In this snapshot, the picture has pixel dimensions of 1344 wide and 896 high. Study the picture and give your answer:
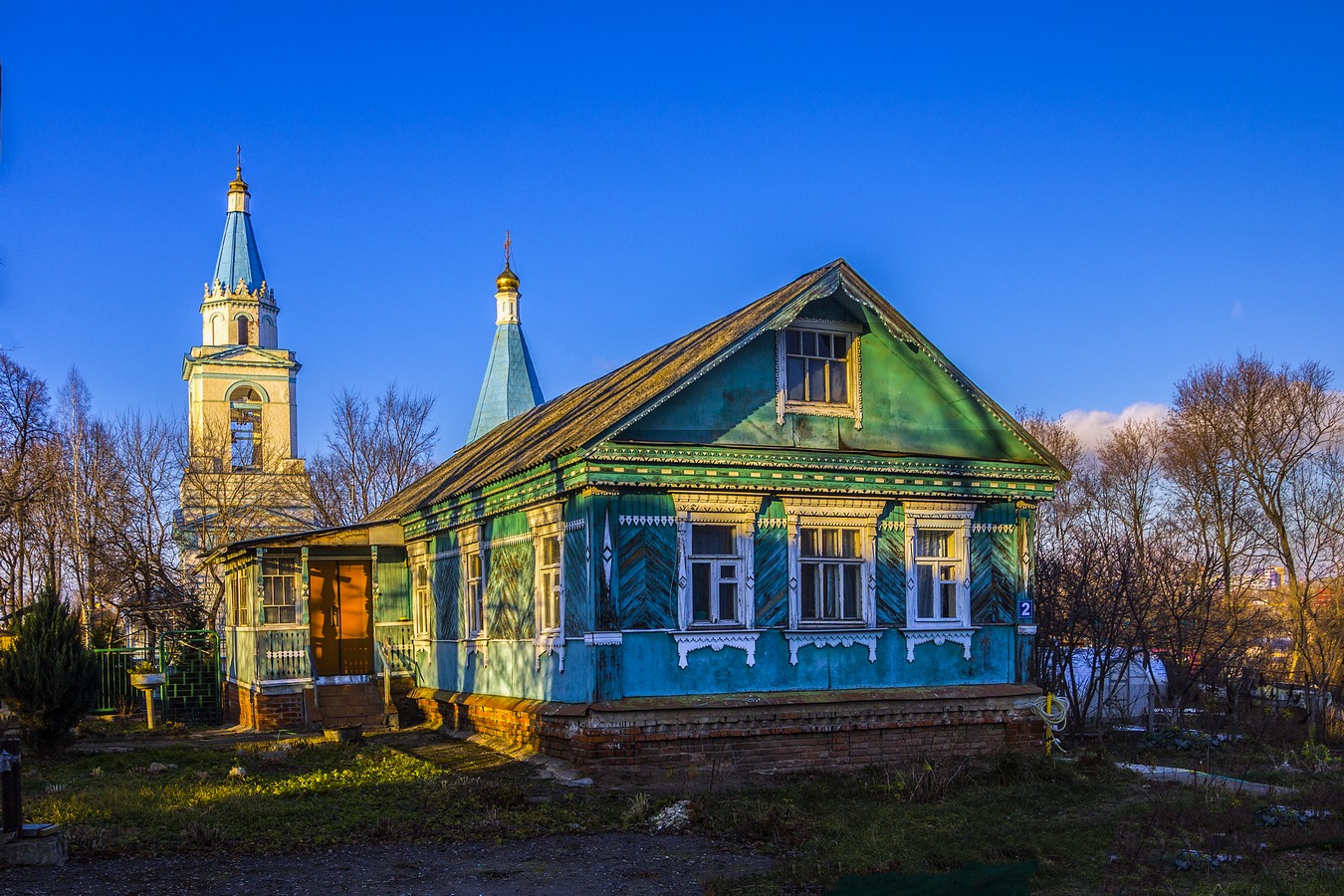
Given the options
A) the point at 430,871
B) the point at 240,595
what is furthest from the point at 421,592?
the point at 430,871

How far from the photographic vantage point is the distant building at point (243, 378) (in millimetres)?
39781

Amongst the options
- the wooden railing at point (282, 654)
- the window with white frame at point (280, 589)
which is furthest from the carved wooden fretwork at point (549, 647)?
the window with white frame at point (280, 589)

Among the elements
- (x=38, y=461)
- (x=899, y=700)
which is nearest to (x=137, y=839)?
(x=899, y=700)

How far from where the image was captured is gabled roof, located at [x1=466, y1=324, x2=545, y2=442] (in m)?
37.6

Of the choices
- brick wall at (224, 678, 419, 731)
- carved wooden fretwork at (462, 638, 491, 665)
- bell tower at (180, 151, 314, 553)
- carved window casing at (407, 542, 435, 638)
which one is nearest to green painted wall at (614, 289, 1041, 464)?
carved wooden fretwork at (462, 638, 491, 665)

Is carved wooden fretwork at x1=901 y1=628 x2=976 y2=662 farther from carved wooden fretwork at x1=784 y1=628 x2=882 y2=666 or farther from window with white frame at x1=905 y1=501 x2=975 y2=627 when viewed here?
carved wooden fretwork at x1=784 y1=628 x2=882 y2=666

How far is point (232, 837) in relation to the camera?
35.8 feet

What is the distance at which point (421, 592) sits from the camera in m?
22.0

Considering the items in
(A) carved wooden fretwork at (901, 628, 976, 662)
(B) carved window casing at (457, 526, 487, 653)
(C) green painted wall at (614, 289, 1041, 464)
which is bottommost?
(A) carved wooden fretwork at (901, 628, 976, 662)

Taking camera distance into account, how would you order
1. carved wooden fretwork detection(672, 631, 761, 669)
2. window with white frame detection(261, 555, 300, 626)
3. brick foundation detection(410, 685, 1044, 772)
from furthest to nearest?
window with white frame detection(261, 555, 300, 626)
carved wooden fretwork detection(672, 631, 761, 669)
brick foundation detection(410, 685, 1044, 772)

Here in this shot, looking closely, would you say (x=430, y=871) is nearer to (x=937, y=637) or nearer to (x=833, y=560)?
(x=833, y=560)

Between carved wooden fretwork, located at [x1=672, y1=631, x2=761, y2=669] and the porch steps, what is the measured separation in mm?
8138

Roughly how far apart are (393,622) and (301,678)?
6.46 feet

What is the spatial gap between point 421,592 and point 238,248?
84.2 feet
